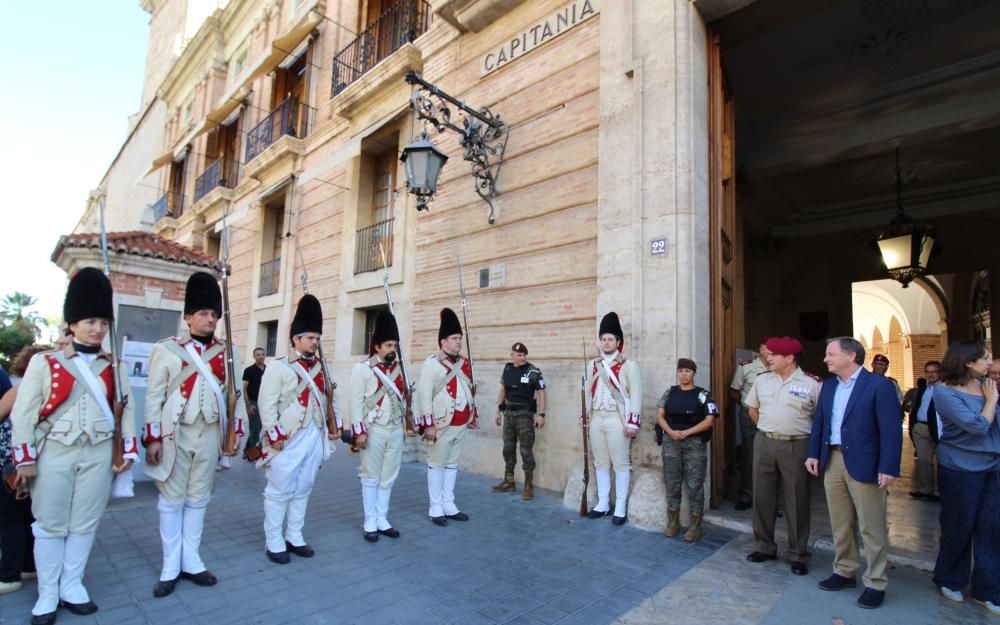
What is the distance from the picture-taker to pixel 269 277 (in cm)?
1548

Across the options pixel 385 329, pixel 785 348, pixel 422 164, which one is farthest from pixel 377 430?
pixel 422 164

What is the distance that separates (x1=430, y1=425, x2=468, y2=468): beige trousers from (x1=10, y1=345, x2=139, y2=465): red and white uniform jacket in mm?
2850

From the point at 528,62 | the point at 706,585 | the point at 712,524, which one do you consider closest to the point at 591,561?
the point at 706,585

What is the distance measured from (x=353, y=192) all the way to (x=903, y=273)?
10184 millimetres

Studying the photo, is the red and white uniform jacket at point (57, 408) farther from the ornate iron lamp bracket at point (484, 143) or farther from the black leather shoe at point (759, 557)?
the ornate iron lamp bracket at point (484, 143)

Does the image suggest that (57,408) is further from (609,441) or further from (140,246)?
(609,441)

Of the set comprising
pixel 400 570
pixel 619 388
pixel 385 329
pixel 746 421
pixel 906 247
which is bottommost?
pixel 400 570

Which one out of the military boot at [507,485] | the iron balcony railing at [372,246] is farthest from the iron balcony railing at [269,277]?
the military boot at [507,485]

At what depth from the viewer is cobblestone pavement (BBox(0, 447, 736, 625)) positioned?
11.5ft

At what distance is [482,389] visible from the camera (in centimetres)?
798

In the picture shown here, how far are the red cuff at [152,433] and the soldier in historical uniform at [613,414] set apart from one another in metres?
3.97

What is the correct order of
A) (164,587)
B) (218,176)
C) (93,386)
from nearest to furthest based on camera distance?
(93,386) < (164,587) < (218,176)

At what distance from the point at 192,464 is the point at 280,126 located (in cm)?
1359

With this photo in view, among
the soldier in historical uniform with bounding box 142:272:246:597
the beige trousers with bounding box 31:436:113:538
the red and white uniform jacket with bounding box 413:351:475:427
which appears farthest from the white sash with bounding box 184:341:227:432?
the red and white uniform jacket with bounding box 413:351:475:427
